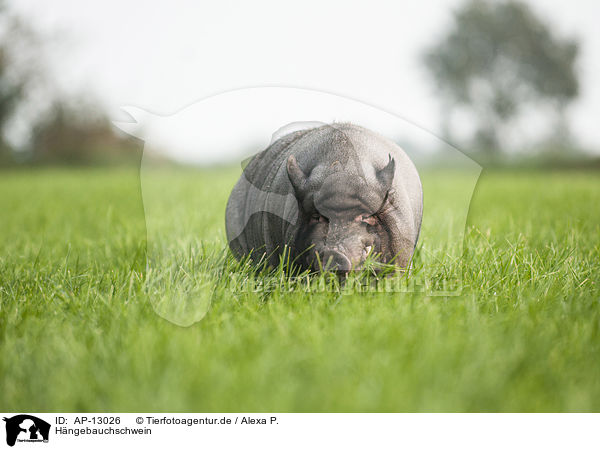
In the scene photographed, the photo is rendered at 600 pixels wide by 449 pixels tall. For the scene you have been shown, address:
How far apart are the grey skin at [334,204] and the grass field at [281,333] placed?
222mm

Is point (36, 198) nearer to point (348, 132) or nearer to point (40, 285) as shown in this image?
point (40, 285)

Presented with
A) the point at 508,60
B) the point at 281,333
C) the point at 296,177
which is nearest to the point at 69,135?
the point at 508,60

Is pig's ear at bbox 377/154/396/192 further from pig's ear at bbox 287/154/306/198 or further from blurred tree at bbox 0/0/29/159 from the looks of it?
blurred tree at bbox 0/0/29/159

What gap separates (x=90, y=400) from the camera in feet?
6.81

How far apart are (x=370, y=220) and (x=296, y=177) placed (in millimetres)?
532

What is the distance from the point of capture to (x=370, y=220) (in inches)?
120

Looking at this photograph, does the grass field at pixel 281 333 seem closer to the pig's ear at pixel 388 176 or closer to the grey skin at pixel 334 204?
the grey skin at pixel 334 204

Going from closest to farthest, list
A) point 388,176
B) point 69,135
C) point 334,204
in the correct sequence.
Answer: point 334,204 < point 388,176 < point 69,135

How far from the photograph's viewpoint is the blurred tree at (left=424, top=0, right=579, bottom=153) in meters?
10.1

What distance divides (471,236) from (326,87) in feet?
5.77

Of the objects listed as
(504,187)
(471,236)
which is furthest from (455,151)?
(504,187)

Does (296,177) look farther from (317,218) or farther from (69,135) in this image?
(69,135)
